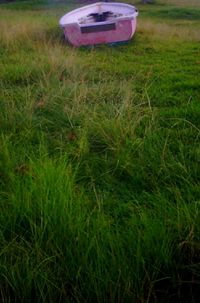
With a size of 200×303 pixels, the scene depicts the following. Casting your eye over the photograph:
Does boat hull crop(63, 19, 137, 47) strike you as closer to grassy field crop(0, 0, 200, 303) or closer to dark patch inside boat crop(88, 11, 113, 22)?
dark patch inside boat crop(88, 11, 113, 22)

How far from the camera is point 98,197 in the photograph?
8.66 feet

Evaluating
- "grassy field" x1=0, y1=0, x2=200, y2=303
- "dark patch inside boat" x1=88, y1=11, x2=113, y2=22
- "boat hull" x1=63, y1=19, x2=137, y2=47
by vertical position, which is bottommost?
"grassy field" x1=0, y1=0, x2=200, y2=303

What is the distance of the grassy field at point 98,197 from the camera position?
1.86m

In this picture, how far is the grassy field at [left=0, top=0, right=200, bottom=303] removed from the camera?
6.09 feet

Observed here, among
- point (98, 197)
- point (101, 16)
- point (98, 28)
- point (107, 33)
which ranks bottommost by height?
point (98, 197)

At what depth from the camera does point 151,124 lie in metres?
3.67

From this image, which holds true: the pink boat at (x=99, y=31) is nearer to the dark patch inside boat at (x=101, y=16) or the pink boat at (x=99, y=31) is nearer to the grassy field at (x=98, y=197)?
the dark patch inside boat at (x=101, y=16)

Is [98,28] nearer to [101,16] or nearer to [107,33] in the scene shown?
[107,33]

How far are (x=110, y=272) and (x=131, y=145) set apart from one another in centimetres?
157

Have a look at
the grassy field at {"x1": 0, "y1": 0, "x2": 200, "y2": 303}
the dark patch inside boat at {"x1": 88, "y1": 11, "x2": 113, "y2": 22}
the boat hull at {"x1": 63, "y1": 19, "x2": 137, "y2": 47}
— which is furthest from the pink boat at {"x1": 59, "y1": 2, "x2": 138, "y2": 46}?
the grassy field at {"x1": 0, "y1": 0, "x2": 200, "y2": 303}

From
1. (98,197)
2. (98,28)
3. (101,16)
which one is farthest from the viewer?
(101,16)

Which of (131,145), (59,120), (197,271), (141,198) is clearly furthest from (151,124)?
(197,271)

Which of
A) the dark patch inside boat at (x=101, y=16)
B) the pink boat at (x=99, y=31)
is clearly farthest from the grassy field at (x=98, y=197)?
the dark patch inside boat at (x=101, y=16)

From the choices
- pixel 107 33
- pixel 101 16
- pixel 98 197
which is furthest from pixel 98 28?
pixel 98 197
